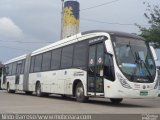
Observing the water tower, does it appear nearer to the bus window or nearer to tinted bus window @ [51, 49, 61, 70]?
tinted bus window @ [51, 49, 61, 70]

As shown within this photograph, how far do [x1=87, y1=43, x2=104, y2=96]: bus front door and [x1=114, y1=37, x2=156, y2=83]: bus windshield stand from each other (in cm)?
85

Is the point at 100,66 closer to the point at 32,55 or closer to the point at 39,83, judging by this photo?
the point at 39,83

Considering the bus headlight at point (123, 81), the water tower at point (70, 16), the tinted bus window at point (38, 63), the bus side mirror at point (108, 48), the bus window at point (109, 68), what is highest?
the water tower at point (70, 16)

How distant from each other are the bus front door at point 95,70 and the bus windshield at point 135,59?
850 mm

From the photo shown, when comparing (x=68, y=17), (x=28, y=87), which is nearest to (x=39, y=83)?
(x=28, y=87)

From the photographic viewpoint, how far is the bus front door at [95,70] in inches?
735

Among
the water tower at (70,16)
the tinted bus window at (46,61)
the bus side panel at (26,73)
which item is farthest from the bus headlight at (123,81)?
the water tower at (70,16)

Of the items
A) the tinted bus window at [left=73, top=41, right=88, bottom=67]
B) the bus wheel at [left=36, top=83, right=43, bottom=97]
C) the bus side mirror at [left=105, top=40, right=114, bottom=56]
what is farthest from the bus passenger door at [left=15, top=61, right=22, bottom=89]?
the bus side mirror at [left=105, top=40, right=114, bottom=56]

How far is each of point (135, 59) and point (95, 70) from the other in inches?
71.6

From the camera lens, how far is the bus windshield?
18141 mm

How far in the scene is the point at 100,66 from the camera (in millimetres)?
18750

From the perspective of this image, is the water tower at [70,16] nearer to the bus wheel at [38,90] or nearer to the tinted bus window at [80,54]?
the bus wheel at [38,90]

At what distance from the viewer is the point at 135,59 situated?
1853 centimetres

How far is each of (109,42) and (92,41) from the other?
144cm
